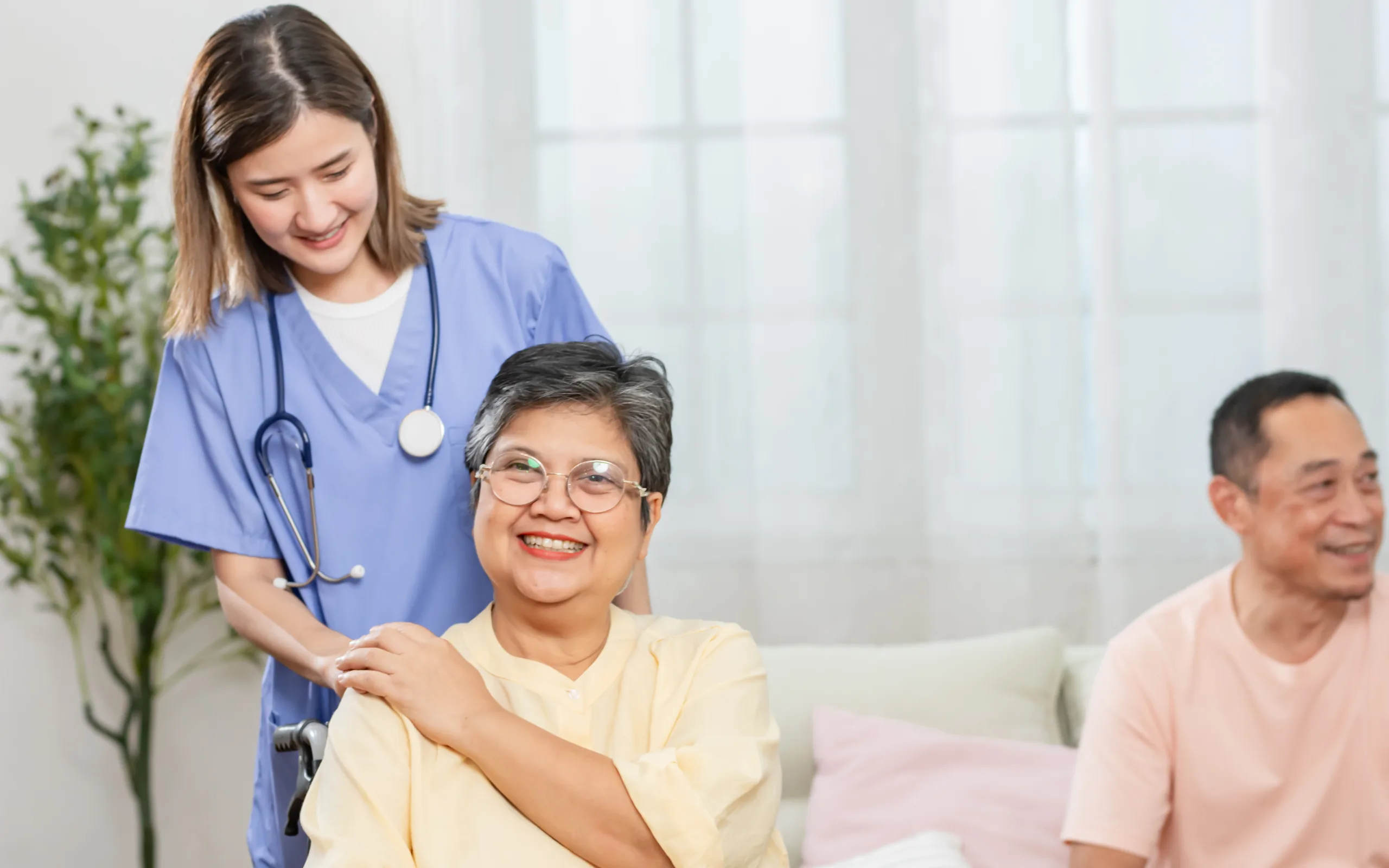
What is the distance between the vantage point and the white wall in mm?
2926

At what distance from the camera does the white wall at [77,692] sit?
2.93 meters

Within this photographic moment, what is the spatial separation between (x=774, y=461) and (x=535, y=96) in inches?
37.1

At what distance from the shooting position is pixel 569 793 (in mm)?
1196

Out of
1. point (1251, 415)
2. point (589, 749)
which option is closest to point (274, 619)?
point (589, 749)

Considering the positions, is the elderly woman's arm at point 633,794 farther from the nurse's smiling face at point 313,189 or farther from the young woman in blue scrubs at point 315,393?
the nurse's smiling face at point 313,189

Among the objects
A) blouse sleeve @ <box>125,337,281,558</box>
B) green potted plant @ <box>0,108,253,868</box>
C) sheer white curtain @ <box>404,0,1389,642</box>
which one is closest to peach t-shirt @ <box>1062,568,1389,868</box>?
sheer white curtain @ <box>404,0,1389,642</box>

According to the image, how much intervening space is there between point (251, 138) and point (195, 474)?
1.37ft

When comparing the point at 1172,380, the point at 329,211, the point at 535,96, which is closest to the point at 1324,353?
the point at 1172,380

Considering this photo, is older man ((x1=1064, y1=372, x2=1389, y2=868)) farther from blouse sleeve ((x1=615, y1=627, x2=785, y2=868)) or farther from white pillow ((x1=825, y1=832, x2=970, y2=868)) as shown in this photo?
blouse sleeve ((x1=615, y1=627, x2=785, y2=868))

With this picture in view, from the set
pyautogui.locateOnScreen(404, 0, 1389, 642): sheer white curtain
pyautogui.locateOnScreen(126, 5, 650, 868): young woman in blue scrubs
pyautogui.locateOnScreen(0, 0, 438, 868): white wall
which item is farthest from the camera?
pyautogui.locateOnScreen(0, 0, 438, 868): white wall

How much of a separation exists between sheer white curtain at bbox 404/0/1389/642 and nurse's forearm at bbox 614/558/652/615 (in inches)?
44.4

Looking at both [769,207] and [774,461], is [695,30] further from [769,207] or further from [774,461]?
[774,461]

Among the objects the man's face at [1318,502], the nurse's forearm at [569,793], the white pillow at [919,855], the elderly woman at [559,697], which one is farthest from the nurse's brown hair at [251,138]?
the man's face at [1318,502]

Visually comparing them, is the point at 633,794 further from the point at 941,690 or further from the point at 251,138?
the point at 941,690
